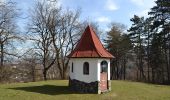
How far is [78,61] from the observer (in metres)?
25.6

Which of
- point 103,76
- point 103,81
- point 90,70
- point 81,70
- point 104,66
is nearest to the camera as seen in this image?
point 90,70

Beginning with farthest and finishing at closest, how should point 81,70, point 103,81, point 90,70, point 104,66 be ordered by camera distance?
1. point 104,66
2. point 103,81
3. point 81,70
4. point 90,70

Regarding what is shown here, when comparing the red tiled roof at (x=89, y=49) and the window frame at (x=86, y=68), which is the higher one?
the red tiled roof at (x=89, y=49)

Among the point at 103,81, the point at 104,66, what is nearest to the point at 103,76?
the point at 103,81

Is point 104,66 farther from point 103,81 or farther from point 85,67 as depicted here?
point 85,67

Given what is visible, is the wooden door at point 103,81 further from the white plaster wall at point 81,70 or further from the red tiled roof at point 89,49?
the red tiled roof at point 89,49

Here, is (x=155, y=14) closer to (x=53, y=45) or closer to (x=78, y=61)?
(x=53, y=45)

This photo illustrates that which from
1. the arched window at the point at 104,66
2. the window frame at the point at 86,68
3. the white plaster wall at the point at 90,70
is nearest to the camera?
the white plaster wall at the point at 90,70

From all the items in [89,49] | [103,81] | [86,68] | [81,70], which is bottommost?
[103,81]

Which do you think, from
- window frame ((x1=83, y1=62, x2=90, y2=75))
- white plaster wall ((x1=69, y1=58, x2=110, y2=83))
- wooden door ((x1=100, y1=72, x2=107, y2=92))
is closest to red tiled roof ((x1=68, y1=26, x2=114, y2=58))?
white plaster wall ((x1=69, y1=58, x2=110, y2=83))

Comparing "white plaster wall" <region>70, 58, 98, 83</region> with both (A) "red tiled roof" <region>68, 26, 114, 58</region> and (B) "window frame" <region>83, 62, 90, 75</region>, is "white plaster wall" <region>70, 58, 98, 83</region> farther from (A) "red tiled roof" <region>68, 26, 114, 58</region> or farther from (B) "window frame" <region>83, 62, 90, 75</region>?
(A) "red tiled roof" <region>68, 26, 114, 58</region>

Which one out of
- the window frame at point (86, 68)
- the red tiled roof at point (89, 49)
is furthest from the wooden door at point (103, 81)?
the red tiled roof at point (89, 49)

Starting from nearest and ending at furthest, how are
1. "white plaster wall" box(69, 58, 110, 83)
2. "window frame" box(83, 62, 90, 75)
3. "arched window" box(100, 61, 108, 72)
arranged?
1. "white plaster wall" box(69, 58, 110, 83)
2. "window frame" box(83, 62, 90, 75)
3. "arched window" box(100, 61, 108, 72)

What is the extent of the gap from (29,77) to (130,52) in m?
18.8
